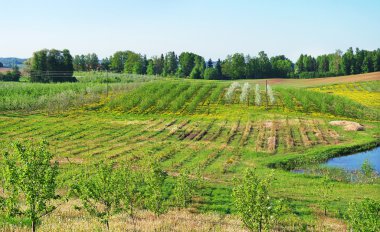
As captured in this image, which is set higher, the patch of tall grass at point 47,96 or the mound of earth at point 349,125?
the patch of tall grass at point 47,96

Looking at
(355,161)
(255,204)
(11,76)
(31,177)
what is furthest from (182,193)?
(11,76)

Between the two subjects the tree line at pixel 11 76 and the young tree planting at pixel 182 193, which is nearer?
the young tree planting at pixel 182 193

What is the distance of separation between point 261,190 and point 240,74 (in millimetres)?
168454

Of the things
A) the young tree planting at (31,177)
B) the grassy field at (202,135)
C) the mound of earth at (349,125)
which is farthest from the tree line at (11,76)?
the young tree planting at (31,177)

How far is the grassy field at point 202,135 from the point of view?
3212 centimetres

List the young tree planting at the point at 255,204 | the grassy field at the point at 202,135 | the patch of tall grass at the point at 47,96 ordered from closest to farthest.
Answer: the young tree planting at the point at 255,204, the grassy field at the point at 202,135, the patch of tall grass at the point at 47,96

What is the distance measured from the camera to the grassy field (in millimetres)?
32125

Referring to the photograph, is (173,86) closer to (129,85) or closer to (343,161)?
(129,85)

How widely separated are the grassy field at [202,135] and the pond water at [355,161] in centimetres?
163

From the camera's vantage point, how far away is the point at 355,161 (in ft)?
175

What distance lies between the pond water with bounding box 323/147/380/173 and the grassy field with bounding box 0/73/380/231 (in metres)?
1.63

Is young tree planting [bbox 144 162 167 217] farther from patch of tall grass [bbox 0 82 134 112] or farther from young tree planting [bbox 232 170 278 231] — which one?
patch of tall grass [bbox 0 82 134 112]

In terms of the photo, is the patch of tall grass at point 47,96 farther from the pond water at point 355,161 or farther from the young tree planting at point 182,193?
the pond water at point 355,161

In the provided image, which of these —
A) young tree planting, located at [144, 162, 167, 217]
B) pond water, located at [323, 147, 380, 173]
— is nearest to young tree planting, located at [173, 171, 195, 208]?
young tree planting, located at [144, 162, 167, 217]
